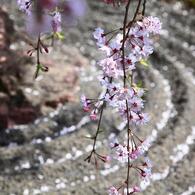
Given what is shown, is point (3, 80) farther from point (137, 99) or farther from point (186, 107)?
point (137, 99)

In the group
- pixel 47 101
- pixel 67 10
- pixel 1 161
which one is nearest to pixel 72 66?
pixel 47 101

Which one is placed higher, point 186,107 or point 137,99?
point 137,99

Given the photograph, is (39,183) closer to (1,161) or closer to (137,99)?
(1,161)

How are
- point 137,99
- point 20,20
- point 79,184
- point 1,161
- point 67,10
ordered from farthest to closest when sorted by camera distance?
point 20,20 → point 1,161 → point 79,184 → point 137,99 → point 67,10

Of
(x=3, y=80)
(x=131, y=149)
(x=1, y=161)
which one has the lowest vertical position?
Answer: (x=1, y=161)

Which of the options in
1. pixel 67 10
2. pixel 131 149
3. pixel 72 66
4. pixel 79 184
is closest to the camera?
pixel 67 10

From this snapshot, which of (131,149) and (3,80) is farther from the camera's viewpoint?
(3,80)
